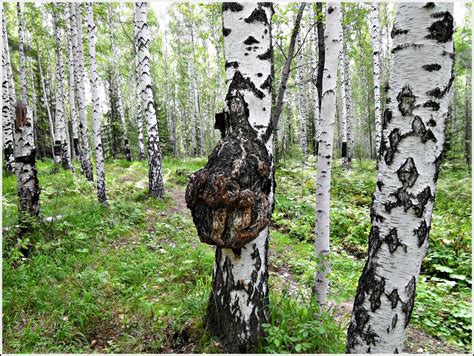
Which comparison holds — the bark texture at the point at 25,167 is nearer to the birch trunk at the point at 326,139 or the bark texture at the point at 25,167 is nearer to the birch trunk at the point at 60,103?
the birch trunk at the point at 326,139

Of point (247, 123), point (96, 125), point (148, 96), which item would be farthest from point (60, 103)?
point (247, 123)

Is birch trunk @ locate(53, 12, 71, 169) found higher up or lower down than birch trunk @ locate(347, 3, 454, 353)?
higher up

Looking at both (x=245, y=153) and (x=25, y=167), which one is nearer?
(x=245, y=153)

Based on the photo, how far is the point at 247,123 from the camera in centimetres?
Result: 284

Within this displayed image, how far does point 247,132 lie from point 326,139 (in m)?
1.47

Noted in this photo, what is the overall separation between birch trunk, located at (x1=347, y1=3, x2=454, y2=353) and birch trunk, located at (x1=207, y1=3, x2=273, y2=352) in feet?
3.37

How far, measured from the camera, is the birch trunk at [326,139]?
3.76 metres

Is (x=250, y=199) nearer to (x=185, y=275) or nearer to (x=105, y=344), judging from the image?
(x=105, y=344)

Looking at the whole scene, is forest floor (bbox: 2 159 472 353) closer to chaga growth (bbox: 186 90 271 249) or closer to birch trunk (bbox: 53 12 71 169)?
chaga growth (bbox: 186 90 271 249)

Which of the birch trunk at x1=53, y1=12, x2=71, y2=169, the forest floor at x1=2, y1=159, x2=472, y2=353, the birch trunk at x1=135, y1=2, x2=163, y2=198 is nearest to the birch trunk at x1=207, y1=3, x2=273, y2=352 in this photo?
the forest floor at x1=2, y1=159, x2=472, y2=353

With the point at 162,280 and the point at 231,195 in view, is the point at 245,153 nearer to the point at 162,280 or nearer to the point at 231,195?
the point at 231,195

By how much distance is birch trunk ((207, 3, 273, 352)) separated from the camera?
2861 millimetres

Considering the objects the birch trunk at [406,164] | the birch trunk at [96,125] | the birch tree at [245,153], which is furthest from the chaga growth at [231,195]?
the birch trunk at [96,125]

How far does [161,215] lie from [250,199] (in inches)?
236
